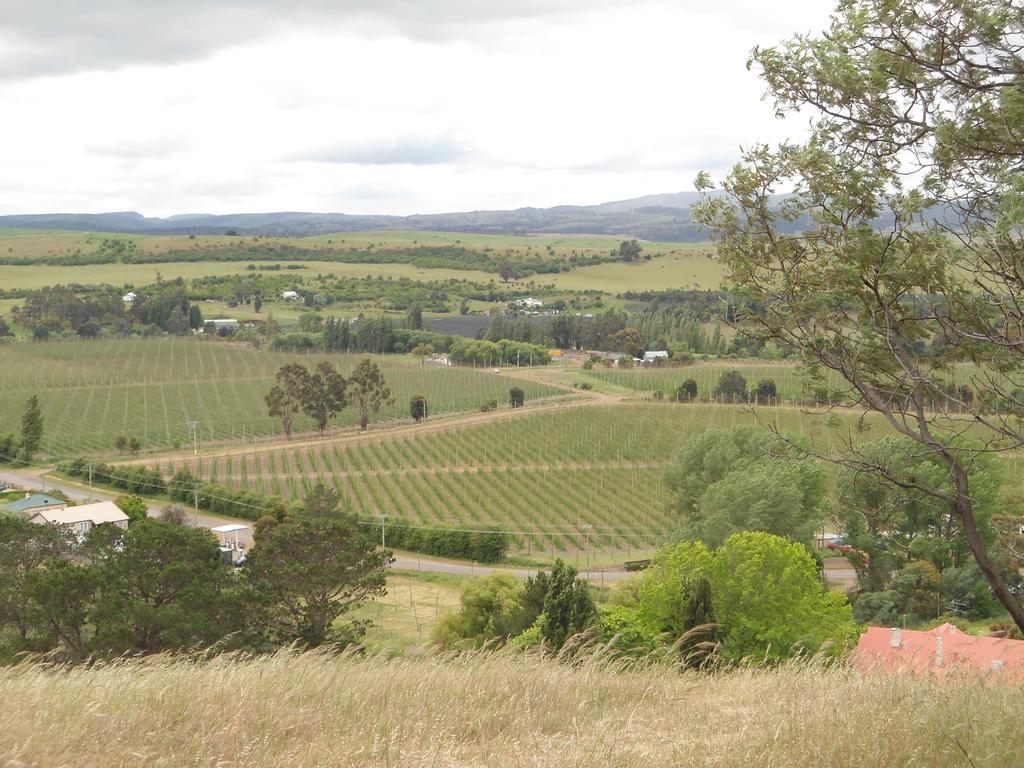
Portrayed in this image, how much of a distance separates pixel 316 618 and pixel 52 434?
131ft

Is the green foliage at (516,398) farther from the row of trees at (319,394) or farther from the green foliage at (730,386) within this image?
the green foliage at (730,386)

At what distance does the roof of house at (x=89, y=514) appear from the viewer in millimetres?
34188

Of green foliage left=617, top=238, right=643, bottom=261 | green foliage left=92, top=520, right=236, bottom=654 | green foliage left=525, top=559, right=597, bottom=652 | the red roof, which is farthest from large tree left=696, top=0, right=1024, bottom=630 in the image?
green foliage left=617, top=238, right=643, bottom=261

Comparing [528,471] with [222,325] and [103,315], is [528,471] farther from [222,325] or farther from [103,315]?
[103,315]

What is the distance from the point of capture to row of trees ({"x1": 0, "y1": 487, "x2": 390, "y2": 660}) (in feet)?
57.7

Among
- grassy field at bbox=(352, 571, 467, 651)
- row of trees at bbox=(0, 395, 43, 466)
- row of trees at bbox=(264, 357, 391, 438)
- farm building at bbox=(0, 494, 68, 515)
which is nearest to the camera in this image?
grassy field at bbox=(352, 571, 467, 651)

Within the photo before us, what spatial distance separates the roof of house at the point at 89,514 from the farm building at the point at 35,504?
2.33 feet

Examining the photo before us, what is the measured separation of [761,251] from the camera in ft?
24.4

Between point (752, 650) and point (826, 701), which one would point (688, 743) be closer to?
point (826, 701)

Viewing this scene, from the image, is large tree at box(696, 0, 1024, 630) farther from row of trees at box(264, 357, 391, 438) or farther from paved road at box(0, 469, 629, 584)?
row of trees at box(264, 357, 391, 438)

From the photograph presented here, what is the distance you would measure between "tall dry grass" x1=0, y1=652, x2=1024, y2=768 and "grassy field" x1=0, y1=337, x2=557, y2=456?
1955 inches

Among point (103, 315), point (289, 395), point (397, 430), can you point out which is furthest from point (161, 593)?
point (103, 315)

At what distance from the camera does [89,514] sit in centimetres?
3497

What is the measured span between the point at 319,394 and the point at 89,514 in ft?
68.9
